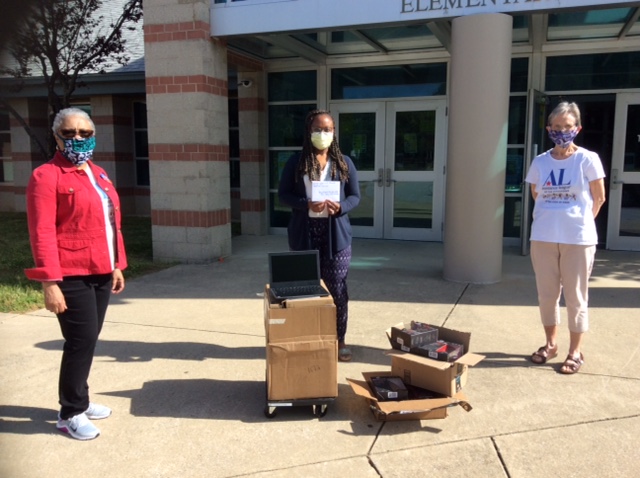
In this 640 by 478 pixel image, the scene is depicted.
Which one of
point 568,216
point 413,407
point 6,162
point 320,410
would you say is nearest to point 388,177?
point 568,216

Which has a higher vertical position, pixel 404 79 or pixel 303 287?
pixel 404 79

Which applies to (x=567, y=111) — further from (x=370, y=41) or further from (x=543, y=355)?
(x=370, y=41)

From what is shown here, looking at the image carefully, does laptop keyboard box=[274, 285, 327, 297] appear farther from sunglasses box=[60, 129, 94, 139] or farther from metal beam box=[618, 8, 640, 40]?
metal beam box=[618, 8, 640, 40]

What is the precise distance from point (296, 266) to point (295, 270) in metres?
0.03

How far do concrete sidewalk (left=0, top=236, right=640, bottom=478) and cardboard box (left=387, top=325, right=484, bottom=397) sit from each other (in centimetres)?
22

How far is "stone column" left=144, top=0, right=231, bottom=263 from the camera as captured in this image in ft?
26.7

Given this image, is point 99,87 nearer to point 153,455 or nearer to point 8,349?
point 8,349

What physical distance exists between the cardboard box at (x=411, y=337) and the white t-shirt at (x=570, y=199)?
1176mm

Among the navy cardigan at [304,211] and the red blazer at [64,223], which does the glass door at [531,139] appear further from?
the red blazer at [64,223]

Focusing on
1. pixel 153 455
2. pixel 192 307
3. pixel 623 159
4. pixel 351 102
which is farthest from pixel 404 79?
pixel 153 455

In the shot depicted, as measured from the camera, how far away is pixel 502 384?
400 cm

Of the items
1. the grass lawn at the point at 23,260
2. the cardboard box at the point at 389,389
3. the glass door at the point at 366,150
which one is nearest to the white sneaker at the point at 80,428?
the cardboard box at the point at 389,389

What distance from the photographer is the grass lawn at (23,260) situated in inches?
247

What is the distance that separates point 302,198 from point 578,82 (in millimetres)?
7194
